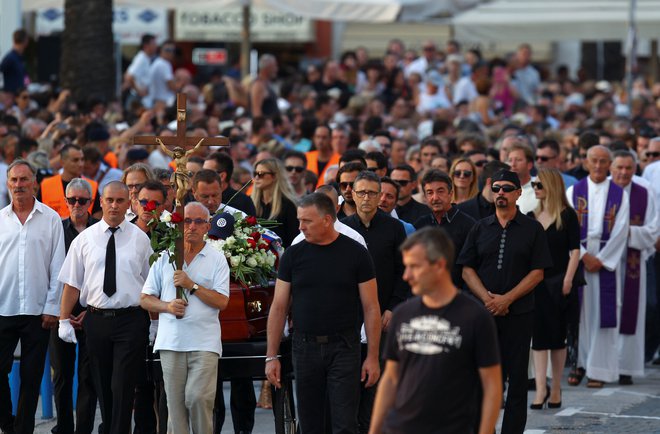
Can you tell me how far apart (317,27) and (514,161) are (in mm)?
23620

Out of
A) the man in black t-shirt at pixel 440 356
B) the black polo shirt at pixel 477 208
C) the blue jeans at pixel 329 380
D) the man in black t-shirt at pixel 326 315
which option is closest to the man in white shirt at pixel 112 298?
the man in black t-shirt at pixel 326 315

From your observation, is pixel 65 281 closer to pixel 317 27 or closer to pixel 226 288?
pixel 226 288

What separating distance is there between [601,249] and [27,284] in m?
5.66

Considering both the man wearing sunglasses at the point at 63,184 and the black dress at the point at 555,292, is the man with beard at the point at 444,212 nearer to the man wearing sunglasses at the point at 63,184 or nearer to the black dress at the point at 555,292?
the black dress at the point at 555,292

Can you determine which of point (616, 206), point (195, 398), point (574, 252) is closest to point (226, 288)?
point (195, 398)

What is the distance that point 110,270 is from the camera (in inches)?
415

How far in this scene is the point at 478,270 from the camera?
11141 mm

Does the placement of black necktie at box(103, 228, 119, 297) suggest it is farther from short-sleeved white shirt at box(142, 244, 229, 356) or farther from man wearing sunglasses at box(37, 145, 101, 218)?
man wearing sunglasses at box(37, 145, 101, 218)

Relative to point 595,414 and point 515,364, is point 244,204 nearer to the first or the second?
point 515,364

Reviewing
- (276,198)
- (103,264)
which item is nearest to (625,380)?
(276,198)

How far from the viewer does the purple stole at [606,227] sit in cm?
1414

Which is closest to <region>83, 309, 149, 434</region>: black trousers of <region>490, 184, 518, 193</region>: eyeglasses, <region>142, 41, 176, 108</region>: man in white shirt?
<region>490, 184, 518, 193</region>: eyeglasses

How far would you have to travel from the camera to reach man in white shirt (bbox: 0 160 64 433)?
11.2 metres

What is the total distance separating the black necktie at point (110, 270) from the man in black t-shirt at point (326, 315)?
1.37 metres
